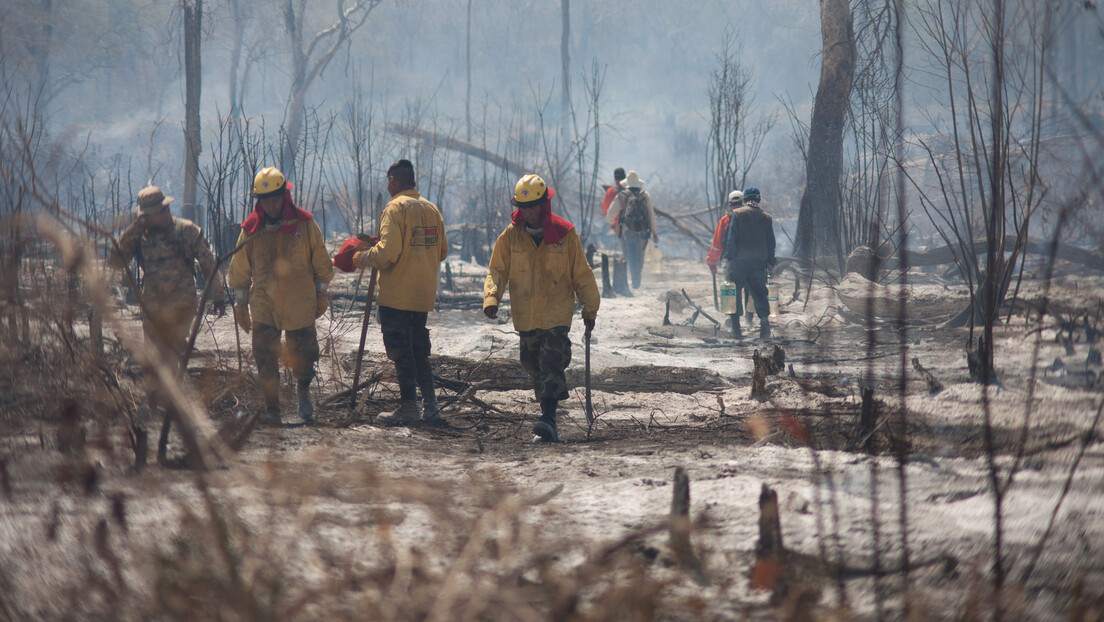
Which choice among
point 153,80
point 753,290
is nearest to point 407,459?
point 753,290

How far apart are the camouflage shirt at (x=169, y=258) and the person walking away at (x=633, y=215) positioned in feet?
23.0

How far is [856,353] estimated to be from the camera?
21.1 ft

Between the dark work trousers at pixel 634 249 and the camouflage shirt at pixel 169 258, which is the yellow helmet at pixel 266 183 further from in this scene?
the dark work trousers at pixel 634 249

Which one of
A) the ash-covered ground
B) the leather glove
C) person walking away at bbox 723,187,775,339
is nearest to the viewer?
the ash-covered ground

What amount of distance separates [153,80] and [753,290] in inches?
1644

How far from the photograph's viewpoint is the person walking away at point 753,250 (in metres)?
7.50

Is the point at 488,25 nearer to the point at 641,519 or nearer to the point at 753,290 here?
the point at 753,290

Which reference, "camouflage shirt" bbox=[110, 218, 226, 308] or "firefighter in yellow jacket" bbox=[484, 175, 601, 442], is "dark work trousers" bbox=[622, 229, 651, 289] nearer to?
"firefighter in yellow jacket" bbox=[484, 175, 601, 442]

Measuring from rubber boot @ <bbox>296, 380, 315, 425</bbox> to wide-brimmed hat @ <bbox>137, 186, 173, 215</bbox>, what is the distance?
159 cm

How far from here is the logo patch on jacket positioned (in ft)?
13.9

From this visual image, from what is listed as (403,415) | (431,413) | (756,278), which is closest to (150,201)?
(403,415)

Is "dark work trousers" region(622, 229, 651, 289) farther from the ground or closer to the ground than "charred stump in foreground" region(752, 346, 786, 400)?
farther from the ground

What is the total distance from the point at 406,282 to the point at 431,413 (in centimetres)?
81

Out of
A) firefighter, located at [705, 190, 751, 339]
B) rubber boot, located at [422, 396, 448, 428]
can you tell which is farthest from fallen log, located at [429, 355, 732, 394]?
firefighter, located at [705, 190, 751, 339]
